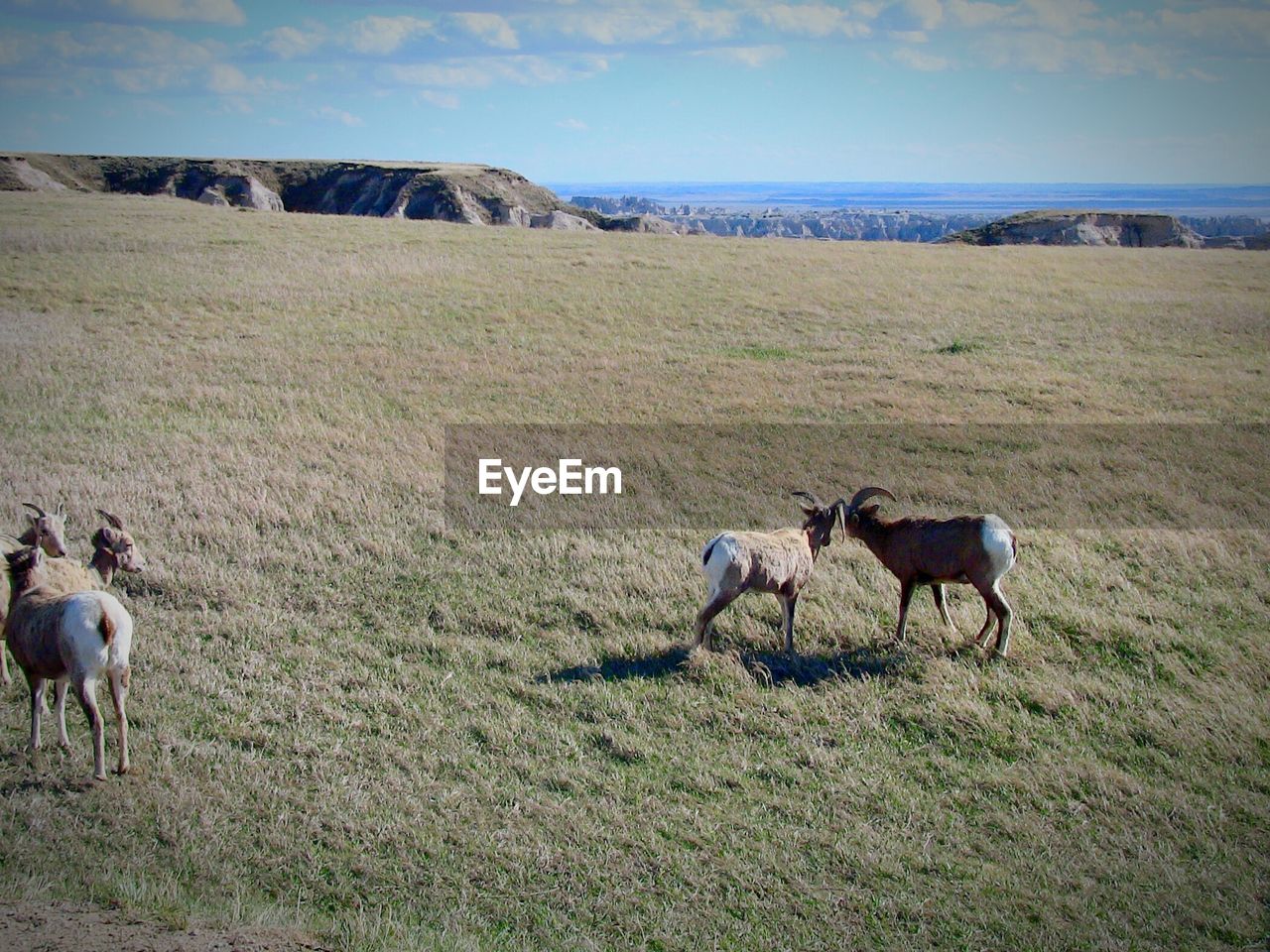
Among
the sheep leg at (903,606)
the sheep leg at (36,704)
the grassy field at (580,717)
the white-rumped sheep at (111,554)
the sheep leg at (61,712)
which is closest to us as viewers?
the grassy field at (580,717)

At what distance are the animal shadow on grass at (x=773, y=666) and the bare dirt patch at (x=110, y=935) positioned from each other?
383 centimetres

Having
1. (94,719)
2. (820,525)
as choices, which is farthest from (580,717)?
(94,719)

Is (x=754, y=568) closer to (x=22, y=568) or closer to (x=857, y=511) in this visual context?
(x=857, y=511)

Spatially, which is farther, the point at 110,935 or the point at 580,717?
the point at 580,717

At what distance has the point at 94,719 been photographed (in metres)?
7.17

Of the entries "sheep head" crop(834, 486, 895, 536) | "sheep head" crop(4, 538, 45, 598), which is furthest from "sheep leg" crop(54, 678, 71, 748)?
"sheep head" crop(834, 486, 895, 536)

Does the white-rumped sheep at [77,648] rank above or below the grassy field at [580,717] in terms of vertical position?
above

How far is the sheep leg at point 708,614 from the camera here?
9398 mm

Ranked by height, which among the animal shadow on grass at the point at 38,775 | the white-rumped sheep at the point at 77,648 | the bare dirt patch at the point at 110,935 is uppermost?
the white-rumped sheep at the point at 77,648

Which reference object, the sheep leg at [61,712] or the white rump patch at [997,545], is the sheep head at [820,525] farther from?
the sheep leg at [61,712]

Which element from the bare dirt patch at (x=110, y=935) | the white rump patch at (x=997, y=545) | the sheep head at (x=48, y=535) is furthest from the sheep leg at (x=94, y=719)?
the white rump patch at (x=997, y=545)

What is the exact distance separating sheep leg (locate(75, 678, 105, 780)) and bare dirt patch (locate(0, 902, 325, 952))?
1480mm

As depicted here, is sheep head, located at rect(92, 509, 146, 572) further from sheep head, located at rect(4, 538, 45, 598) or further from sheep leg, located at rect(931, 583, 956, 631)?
sheep leg, located at rect(931, 583, 956, 631)

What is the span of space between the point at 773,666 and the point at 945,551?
2.10 m
